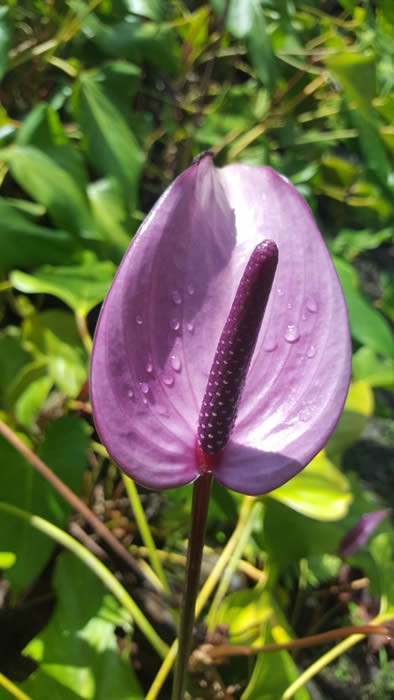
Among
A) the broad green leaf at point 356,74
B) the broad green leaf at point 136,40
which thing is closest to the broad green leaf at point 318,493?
the broad green leaf at point 356,74

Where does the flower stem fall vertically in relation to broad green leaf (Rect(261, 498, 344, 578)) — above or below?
above

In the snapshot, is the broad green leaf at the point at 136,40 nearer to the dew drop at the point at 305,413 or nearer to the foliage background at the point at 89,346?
the foliage background at the point at 89,346

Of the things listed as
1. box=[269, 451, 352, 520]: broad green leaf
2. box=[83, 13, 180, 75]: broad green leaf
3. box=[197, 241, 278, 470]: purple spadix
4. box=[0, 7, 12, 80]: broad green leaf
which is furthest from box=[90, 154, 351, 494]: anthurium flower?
box=[83, 13, 180, 75]: broad green leaf

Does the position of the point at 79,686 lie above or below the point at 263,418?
below

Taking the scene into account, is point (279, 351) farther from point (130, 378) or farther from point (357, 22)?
point (357, 22)

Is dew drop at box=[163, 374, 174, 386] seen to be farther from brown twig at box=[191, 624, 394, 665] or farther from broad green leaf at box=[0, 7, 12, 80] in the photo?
broad green leaf at box=[0, 7, 12, 80]

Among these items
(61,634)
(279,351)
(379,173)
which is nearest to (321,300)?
(279,351)
